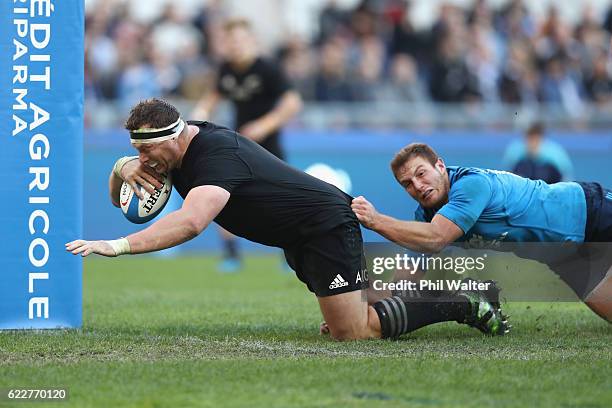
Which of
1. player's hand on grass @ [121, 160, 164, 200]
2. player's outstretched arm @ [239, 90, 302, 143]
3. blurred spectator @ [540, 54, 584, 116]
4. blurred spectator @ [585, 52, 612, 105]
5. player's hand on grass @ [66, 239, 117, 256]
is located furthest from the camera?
blurred spectator @ [540, 54, 584, 116]

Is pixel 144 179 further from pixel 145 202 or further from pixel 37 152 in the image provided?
pixel 37 152

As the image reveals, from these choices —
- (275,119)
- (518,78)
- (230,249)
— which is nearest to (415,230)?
(275,119)

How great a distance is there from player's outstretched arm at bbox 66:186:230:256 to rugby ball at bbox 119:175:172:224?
19.5 inches

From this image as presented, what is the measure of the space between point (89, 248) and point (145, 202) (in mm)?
1025

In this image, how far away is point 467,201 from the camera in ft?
22.3

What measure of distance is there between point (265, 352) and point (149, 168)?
1287 mm

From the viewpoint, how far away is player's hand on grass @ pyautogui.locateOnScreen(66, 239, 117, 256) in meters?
5.71

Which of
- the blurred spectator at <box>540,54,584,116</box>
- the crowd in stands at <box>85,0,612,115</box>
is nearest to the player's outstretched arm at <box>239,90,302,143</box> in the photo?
the crowd in stands at <box>85,0,612,115</box>

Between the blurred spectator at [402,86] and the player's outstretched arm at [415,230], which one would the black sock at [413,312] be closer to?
the player's outstretched arm at [415,230]

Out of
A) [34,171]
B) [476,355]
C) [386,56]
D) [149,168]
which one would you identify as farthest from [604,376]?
[386,56]

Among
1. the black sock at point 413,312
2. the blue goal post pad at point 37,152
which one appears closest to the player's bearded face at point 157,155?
the blue goal post pad at point 37,152

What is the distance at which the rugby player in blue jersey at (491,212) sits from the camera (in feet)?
22.1

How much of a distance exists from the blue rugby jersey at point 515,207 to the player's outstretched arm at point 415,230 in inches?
4.4

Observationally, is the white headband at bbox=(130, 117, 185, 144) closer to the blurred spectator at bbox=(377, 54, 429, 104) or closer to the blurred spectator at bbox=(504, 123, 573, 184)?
the blurred spectator at bbox=(504, 123, 573, 184)
